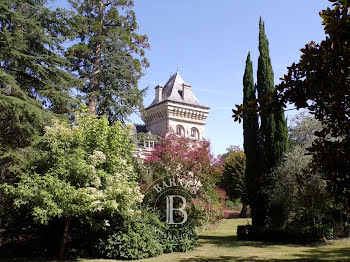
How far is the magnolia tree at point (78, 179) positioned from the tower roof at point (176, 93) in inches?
1085

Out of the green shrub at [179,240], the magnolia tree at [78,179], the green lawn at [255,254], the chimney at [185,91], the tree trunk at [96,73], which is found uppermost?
the chimney at [185,91]

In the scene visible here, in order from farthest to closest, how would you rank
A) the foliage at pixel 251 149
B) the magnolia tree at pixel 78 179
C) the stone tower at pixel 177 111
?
the stone tower at pixel 177 111
the foliage at pixel 251 149
the magnolia tree at pixel 78 179

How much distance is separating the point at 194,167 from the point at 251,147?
20.6ft

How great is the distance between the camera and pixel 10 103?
11.4 meters

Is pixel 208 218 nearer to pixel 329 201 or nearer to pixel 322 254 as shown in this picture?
pixel 322 254

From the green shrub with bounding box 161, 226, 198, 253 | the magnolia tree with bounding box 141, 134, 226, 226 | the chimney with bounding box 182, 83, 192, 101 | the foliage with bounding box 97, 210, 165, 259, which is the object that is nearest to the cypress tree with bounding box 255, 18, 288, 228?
the magnolia tree with bounding box 141, 134, 226, 226

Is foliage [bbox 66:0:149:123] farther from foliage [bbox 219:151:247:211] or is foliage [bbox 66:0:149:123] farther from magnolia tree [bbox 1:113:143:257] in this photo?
foliage [bbox 219:151:247:211]

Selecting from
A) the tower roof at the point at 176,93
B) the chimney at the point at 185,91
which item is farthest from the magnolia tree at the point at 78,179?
the chimney at the point at 185,91

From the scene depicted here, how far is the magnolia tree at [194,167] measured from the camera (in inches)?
509

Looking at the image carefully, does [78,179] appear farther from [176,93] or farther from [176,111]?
[176,93]

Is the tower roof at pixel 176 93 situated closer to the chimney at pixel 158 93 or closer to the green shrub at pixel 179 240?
the chimney at pixel 158 93

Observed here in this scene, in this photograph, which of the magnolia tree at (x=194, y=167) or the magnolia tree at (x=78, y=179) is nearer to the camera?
the magnolia tree at (x=78, y=179)

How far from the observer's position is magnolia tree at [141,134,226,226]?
509 inches

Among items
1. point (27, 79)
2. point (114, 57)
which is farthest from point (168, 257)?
point (114, 57)
